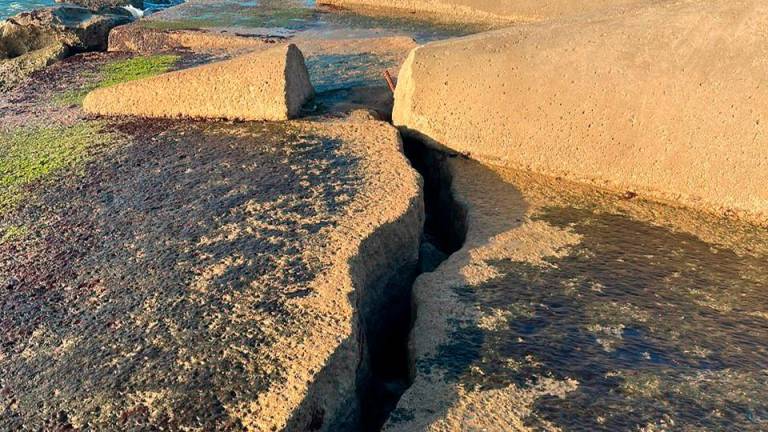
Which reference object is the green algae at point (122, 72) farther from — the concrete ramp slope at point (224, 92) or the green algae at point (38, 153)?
the green algae at point (38, 153)

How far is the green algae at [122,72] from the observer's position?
20.5 feet

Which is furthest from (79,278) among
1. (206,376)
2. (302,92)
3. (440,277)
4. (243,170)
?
(302,92)

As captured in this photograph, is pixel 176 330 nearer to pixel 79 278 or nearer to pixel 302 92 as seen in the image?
pixel 79 278

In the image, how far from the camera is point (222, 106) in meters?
5.52

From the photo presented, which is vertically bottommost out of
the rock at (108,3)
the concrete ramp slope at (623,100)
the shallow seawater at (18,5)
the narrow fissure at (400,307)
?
the shallow seawater at (18,5)

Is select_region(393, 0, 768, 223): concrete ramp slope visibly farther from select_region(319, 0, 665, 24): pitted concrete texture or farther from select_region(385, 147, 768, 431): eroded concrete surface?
select_region(319, 0, 665, 24): pitted concrete texture

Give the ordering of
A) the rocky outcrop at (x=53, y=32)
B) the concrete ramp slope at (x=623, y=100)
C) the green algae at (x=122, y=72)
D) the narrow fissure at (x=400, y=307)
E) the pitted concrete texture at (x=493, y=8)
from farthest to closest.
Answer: the pitted concrete texture at (x=493, y=8) < the rocky outcrop at (x=53, y=32) < the green algae at (x=122, y=72) < the concrete ramp slope at (x=623, y=100) < the narrow fissure at (x=400, y=307)

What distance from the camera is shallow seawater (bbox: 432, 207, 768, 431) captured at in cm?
283

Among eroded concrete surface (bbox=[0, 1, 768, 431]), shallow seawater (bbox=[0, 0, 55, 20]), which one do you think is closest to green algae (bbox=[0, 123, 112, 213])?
eroded concrete surface (bbox=[0, 1, 768, 431])

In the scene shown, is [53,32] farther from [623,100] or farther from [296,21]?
[623,100]

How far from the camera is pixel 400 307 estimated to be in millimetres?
3895

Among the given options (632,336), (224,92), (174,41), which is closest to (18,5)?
(174,41)

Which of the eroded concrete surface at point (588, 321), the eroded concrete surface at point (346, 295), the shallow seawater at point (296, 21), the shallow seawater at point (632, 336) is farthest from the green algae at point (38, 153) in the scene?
the shallow seawater at point (296, 21)

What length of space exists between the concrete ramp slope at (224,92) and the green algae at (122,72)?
53 centimetres
